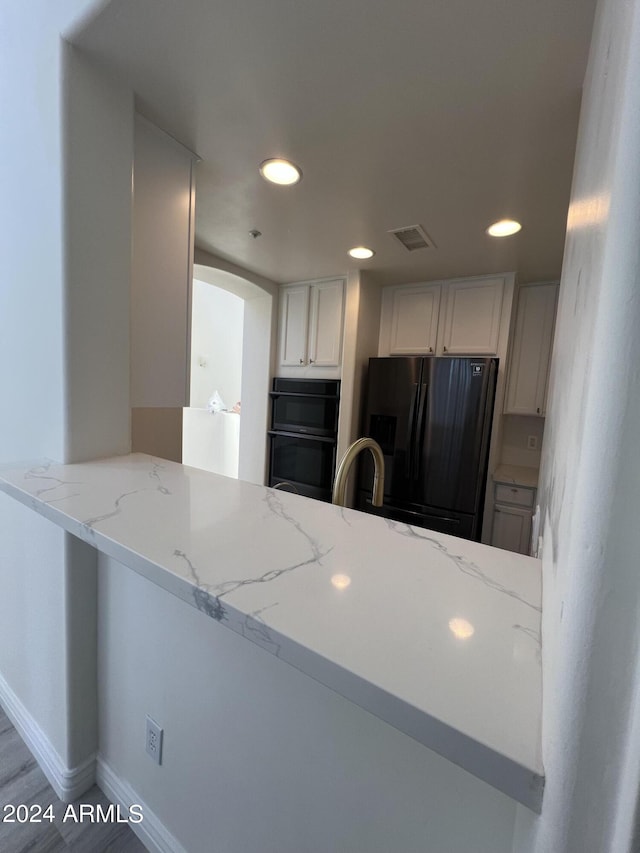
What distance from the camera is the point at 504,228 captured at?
1935mm

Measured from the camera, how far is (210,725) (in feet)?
2.93

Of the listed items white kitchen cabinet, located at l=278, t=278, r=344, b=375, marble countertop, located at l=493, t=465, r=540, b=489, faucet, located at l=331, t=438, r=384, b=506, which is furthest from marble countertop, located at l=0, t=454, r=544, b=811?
white kitchen cabinet, located at l=278, t=278, r=344, b=375

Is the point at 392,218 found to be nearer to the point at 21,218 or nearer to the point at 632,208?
the point at 21,218

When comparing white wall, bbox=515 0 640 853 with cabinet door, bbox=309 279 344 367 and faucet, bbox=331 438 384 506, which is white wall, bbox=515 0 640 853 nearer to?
faucet, bbox=331 438 384 506

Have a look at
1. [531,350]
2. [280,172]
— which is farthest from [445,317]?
[280,172]

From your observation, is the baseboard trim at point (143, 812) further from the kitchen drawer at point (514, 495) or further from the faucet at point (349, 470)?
the kitchen drawer at point (514, 495)

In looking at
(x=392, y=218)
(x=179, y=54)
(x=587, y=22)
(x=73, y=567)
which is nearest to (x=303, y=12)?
(x=179, y=54)

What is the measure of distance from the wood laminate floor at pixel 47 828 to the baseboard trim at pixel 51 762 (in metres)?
0.03

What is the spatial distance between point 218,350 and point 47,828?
475 centimetres

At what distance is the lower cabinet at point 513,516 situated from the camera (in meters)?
2.59

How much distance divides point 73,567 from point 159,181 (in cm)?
133

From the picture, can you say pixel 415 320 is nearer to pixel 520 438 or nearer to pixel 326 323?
pixel 326 323

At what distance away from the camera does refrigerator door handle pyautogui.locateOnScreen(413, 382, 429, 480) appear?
8.62 ft

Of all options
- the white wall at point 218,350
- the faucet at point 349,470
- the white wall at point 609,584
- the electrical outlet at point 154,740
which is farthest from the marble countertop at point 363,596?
the white wall at point 218,350
